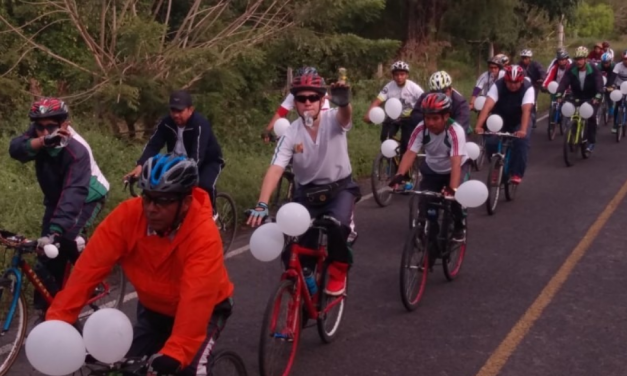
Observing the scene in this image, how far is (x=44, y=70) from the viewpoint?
16.8 metres

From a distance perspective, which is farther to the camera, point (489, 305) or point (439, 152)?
point (439, 152)

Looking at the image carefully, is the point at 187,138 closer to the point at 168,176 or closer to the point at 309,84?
the point at 309,84

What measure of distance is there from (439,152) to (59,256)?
3.54 metres

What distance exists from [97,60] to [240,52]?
214cm

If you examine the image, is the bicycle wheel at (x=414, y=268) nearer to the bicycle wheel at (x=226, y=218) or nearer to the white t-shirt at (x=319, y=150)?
the white t-shirt at (x=319, y=150)

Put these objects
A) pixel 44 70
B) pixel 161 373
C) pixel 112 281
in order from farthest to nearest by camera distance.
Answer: pixel 44 70
pixel 112 281
pixel 161 373

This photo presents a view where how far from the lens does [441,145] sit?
8148mm

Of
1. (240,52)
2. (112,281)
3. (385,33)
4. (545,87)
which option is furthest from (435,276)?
(385,33)

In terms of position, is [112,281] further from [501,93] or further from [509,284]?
[501,93]

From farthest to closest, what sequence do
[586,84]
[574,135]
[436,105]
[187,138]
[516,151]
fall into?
[586,84]
[574,135]
[516,151]
[187,138]
[436,105]

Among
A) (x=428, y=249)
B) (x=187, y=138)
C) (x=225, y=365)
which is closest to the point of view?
(x=225, y=365)

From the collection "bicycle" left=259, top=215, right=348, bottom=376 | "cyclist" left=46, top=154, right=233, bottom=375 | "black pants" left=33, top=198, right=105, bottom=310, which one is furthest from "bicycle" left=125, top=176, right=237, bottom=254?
"cyclist" left=46, top=154, right=233, bottom=375

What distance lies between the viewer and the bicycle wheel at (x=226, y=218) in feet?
31.1

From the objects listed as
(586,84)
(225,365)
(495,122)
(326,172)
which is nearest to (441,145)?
(326,172)
